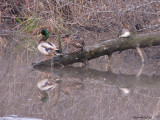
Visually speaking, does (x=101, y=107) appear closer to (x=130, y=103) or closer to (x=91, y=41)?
(x=130, y=103)

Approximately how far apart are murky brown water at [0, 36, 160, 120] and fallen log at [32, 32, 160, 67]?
0.62 feet

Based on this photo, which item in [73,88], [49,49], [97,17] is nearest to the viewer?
[73,88]

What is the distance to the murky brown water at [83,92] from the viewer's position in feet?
15.7

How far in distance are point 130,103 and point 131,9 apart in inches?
138

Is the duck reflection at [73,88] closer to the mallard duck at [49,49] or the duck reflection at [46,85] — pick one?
the duck reflection at [46,85]

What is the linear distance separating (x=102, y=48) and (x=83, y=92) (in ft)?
7.04

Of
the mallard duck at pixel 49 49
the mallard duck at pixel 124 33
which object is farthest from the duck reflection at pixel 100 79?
the mallard duck at pixel 124 33

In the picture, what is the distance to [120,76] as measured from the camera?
691 cm

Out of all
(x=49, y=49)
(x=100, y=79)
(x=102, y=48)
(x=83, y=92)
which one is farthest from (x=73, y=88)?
(x=49, y=49)

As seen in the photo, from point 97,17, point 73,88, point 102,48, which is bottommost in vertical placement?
point 73,88

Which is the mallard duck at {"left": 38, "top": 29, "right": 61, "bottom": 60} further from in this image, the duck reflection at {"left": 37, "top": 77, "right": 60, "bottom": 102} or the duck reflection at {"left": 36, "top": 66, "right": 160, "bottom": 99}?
the duck reflection at {"left": 37, "top": 77, "right": 60, "bottom": 102}

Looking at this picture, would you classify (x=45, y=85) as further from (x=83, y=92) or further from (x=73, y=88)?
(x=83, y=92)

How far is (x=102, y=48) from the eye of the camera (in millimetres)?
7672

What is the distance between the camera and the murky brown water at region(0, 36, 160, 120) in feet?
15.7
